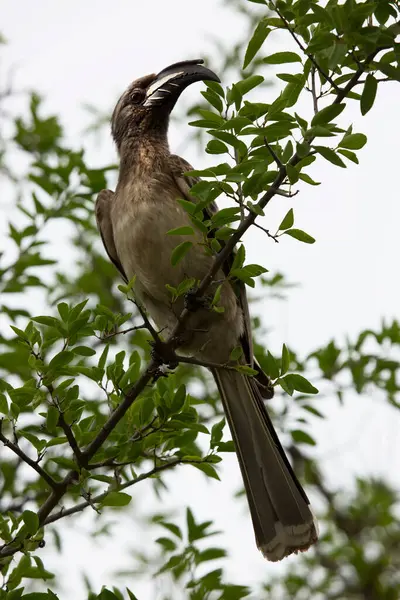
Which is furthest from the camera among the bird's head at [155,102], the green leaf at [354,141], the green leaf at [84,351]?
the bird's head at [155,102]

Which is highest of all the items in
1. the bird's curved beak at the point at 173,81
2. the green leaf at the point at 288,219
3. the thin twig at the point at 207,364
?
the bird's curved beak at the point at 173,81

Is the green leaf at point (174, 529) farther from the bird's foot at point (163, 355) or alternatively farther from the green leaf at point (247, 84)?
the green leaf at point (247, 84)

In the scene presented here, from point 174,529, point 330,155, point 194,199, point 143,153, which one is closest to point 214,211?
point 194,199

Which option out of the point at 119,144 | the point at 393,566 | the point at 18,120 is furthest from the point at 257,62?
the point at 393,566

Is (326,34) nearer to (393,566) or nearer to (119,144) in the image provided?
(119,144)

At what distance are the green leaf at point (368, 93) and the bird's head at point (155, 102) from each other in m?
2.49

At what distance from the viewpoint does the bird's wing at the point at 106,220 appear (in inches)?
209

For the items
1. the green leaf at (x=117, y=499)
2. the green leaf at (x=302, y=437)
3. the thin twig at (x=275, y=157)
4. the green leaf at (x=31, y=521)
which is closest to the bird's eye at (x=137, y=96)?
the green leaf at (x=302, y=437)

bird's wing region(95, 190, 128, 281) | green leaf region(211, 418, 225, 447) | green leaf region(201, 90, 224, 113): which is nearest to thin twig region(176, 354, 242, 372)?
green leaf region(211, 418, 225, 447)

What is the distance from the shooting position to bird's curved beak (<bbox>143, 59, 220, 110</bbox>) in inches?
203

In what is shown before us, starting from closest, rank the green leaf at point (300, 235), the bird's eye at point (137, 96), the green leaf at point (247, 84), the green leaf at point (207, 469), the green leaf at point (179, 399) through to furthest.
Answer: the green leaf at point (247, 84), the green leaf at point (300, 235), the green leaf at point (179, 399), the green leaf at point (207, 469), the bird's eye at point (137, 96)

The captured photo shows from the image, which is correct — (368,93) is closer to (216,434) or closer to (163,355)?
(163,355)

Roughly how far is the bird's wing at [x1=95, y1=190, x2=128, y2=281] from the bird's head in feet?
1.40

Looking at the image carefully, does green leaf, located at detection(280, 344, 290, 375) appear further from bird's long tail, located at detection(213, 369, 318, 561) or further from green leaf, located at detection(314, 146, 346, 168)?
bird's long tail, located at detection(213, 369, 318, 561)
